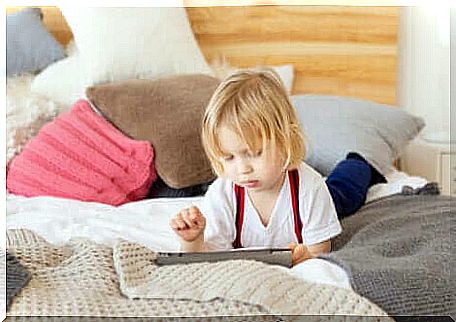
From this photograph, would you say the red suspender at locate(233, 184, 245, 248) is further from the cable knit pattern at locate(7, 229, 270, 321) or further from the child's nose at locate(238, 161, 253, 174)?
the cable knit pattern at locate(7, 229, 270, 321)

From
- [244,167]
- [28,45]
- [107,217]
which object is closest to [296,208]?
[244,167]

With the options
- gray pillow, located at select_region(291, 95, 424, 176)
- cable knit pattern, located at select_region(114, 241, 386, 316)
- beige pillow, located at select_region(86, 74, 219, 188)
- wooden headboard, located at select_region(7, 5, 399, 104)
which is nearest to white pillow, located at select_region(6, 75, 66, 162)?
beige pillow, located at select_region(86, 74, 219, 188)

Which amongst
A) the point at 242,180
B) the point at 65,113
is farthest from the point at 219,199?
the point at 65,113

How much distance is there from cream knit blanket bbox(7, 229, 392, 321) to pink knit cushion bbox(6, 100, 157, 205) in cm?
59

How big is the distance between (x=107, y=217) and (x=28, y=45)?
1.97ft

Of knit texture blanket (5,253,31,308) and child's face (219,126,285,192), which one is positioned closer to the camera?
knit texture blanket (5,253,31,308)

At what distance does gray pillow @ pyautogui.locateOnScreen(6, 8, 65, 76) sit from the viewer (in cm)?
191

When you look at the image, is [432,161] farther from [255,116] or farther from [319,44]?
[255,116]

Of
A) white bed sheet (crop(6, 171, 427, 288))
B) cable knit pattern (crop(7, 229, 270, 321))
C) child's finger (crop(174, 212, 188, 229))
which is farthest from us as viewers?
white bed sheet (crop(6, 171, 427, 288))

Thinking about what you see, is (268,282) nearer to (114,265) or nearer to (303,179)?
(114,265)

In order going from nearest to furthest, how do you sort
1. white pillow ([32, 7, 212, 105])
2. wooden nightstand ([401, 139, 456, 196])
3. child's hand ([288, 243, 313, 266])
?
child's hand ([288, 243, 313, 266]) < wooden nightstand ([401, 139, 456, 196]) < white pillow ([32, 7, 212, 105])

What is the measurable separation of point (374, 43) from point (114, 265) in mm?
1074

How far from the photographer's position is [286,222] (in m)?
1.25

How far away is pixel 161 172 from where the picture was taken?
5.25 feet
